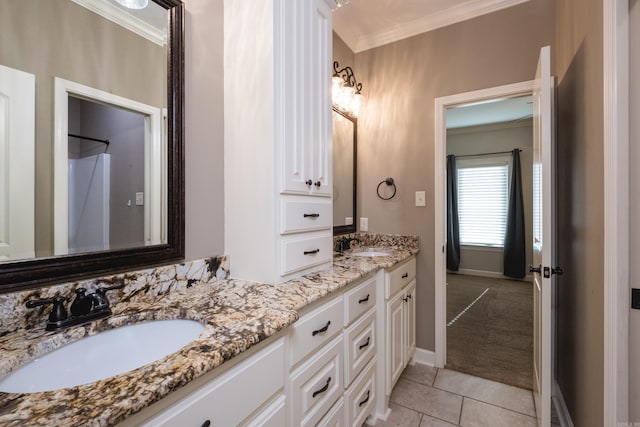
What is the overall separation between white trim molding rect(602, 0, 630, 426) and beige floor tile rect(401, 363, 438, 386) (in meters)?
1.19

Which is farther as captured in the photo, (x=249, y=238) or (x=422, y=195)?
(x=422, y=195)

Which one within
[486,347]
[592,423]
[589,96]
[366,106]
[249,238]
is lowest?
[486,347]

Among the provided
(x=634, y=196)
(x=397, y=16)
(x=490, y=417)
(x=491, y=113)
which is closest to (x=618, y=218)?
(x=634, y=196)

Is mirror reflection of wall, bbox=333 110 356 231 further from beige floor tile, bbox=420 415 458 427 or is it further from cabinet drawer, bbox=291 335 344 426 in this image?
beige floor tile, bbox=420 415 458 427

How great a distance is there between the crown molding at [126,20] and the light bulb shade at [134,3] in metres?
0.03

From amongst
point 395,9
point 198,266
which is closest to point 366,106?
point 395,9

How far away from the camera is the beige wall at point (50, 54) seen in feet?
2.62

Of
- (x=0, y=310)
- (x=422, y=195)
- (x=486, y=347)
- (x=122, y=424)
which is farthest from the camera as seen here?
(x=486, y=347)

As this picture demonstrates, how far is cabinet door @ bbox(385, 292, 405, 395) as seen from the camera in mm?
1734

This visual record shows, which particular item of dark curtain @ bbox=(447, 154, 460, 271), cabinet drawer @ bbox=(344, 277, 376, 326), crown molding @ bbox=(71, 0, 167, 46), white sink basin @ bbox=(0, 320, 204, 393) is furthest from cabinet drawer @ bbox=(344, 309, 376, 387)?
dark curtain @ bbox=(447, 154, 460, 271)

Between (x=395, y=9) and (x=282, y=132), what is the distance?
68.2 inches

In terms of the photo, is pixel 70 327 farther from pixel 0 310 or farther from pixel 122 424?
pixel 122 424

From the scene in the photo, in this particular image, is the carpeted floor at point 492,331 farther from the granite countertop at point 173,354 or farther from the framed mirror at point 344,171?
the granite countertop at point 173,354

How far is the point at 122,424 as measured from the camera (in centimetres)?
50
